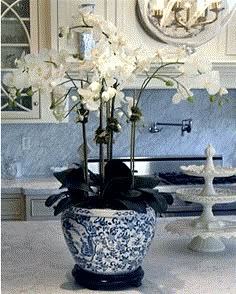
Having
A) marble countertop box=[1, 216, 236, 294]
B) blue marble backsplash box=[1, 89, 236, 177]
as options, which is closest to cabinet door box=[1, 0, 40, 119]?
blue marble backsplash box=[1, 89, 236, 177]

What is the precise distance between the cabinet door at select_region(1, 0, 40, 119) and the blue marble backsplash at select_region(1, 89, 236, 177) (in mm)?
299

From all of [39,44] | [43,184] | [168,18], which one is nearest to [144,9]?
[168,18]

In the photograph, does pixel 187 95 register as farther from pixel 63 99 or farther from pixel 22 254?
pixel 22 254

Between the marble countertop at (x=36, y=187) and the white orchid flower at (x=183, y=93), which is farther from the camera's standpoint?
the marble countertop at (x=36, y=187)

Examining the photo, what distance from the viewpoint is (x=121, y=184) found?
4.35 ft

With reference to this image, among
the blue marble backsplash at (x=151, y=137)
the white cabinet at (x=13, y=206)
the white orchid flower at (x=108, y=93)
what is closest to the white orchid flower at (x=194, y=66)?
the white orchid flower at (x=108, y=93)

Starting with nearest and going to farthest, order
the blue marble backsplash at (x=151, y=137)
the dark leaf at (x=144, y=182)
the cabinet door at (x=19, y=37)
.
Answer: the dark leaf at (x=144, y=182)
the cabinet door at (x=19, y=37)
the blue marble backsplash at (x=151, y=137)

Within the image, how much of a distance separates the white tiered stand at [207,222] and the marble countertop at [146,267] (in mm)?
39

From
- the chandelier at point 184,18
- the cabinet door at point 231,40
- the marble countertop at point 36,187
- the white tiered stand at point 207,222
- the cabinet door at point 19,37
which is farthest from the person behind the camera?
the cabinet door at point 231,40

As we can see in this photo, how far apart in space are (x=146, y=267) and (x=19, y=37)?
97.3 inches

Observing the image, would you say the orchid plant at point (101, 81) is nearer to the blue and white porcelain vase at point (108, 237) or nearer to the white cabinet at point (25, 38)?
the blue and white porcelain vase at point (108, 237)

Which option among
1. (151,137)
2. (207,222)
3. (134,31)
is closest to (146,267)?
(207,222)

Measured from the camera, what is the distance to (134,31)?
3.61 meters

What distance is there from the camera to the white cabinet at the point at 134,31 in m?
3.52
